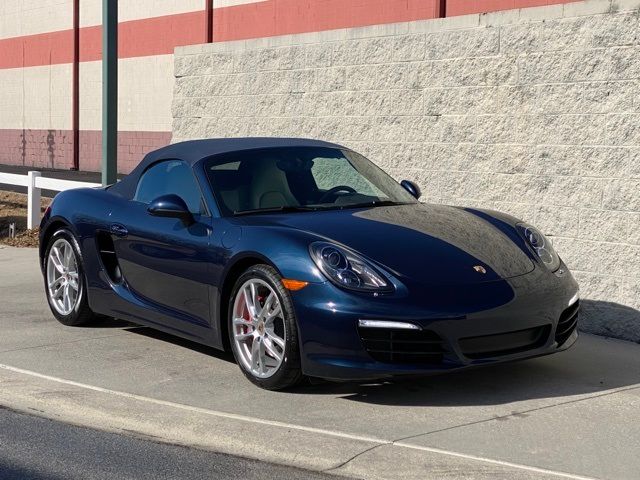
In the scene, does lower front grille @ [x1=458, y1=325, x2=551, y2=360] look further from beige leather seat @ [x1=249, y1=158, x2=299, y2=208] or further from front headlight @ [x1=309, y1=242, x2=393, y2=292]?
beige leather seat @ [x1=249, y1=158, x2=299, y2=208]

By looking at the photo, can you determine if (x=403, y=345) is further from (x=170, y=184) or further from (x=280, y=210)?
(x=170, y=184)

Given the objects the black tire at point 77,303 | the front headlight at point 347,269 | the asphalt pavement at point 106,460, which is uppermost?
the front headlight at point 347,269

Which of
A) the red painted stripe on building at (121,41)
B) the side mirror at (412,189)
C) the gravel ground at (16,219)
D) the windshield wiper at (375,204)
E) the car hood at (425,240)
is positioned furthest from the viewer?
the red painted stripe on building at (121,41)

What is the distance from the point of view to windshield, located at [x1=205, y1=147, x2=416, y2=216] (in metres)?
6.91

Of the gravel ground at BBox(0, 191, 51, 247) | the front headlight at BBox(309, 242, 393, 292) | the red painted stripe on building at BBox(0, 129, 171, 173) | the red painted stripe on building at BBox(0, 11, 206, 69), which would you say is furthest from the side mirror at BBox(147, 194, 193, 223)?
the red painted stripe on building at BBox(0, 129, 171, 173)

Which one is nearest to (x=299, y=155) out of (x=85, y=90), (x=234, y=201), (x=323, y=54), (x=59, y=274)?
(x=234, y=201)

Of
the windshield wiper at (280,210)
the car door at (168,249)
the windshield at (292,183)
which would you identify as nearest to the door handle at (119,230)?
the car door at (168,249)

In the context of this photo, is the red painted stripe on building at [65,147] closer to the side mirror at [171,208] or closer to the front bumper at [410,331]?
the side mirror at [171,208]

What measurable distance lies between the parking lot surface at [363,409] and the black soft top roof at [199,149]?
110 centimetres

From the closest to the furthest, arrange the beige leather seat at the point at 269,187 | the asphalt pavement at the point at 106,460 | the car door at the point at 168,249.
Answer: the asphalt pavement at the point at 106,460 → the car door at the point at 168,249 → the beige leather seat at the point at 269,187

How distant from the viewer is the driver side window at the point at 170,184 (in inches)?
279

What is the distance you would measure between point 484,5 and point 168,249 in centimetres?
1180

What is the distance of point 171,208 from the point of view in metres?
6.80

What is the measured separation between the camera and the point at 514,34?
878 centimetres
